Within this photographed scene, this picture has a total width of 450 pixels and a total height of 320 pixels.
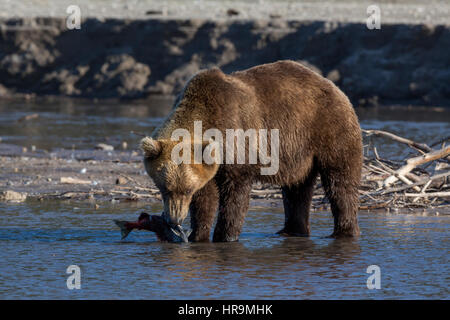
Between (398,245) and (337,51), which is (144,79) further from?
(398,245)

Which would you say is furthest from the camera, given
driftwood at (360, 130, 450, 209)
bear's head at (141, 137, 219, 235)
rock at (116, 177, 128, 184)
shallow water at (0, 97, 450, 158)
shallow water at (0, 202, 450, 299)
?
shallow water at (0, 97, 450, 158)

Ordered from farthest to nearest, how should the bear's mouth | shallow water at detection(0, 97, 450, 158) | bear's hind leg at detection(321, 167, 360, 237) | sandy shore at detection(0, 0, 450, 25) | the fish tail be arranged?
sandy shore at detection(0, 0, 450, 25), shallow water at detection(0, 97, 450, 158), bear's hind leg at detection(321, 167, 360, 237), the fish tail, the bear's mouth

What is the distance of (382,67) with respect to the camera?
2084 cm

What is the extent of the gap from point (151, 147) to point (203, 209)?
3.16ft

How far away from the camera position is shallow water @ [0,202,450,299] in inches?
232

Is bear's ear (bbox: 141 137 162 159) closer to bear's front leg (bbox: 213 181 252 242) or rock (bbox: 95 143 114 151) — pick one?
bear's front leg (bbox: 213 181 252 242)

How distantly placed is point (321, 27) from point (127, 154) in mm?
10793

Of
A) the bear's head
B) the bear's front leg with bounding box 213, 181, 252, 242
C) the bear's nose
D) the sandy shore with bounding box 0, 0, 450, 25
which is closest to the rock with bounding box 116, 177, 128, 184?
the bear's front leg with bounding box 213, 181, 252, 242

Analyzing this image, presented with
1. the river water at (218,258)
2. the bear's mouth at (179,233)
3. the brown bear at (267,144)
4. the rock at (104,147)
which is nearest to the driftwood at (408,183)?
the river water at (218,258)

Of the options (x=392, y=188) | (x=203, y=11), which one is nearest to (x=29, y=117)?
(x=203, y=11)

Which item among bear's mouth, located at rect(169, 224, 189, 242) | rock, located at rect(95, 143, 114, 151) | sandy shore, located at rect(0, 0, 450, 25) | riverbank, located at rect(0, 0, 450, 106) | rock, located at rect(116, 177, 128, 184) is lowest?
bear's mouth, located at rect(169, 224, 189, 242)
